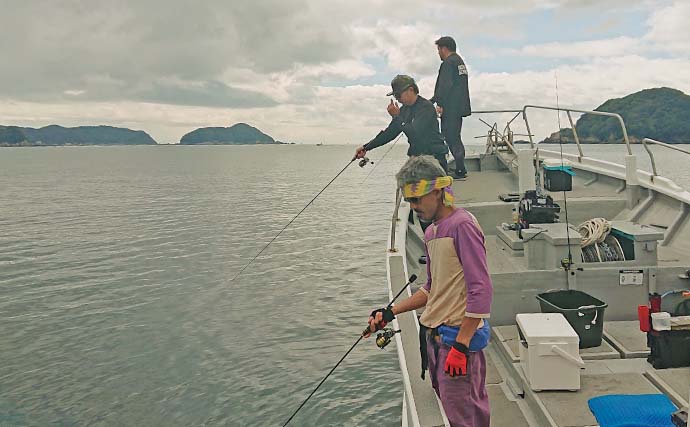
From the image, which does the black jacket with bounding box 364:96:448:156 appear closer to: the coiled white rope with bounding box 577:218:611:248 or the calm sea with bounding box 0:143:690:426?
the coiled white rope with bounding box 577:218:611:248

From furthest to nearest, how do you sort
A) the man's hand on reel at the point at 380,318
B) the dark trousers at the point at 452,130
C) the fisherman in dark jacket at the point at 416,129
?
the dark trousers at the point at 452,130
the fisherman in dark jacket at the point at 416,129
the man's hand on reel at the point at 380,318

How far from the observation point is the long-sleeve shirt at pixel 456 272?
2.63 m

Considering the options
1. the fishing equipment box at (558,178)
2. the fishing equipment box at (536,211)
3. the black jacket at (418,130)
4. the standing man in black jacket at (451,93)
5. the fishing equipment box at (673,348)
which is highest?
the standing man in black jacket at (451,93)

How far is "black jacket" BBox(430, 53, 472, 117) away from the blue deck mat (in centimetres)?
634

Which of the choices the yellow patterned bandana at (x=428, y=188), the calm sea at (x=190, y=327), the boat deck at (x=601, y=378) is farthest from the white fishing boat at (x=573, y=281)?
the calm sea at (x=190, y=327)

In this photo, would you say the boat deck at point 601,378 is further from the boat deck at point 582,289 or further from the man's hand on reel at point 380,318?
the man's hand on reel at point 380,318

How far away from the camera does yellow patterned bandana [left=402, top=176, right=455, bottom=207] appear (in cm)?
273

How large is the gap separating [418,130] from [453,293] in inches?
148

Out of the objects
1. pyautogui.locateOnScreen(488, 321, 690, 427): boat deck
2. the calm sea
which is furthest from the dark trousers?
pyautogui.locateOnScreen(488, 321, 690, 427): boat deck

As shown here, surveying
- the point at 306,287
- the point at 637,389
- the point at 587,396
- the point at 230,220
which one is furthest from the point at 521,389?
the point at 230,220

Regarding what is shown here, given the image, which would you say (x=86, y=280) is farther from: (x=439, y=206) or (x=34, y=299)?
(x=439, y=206)

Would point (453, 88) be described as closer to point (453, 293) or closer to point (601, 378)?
point (601, 378)

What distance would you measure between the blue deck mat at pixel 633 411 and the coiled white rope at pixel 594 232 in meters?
2.57

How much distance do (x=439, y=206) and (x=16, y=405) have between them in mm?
7226
